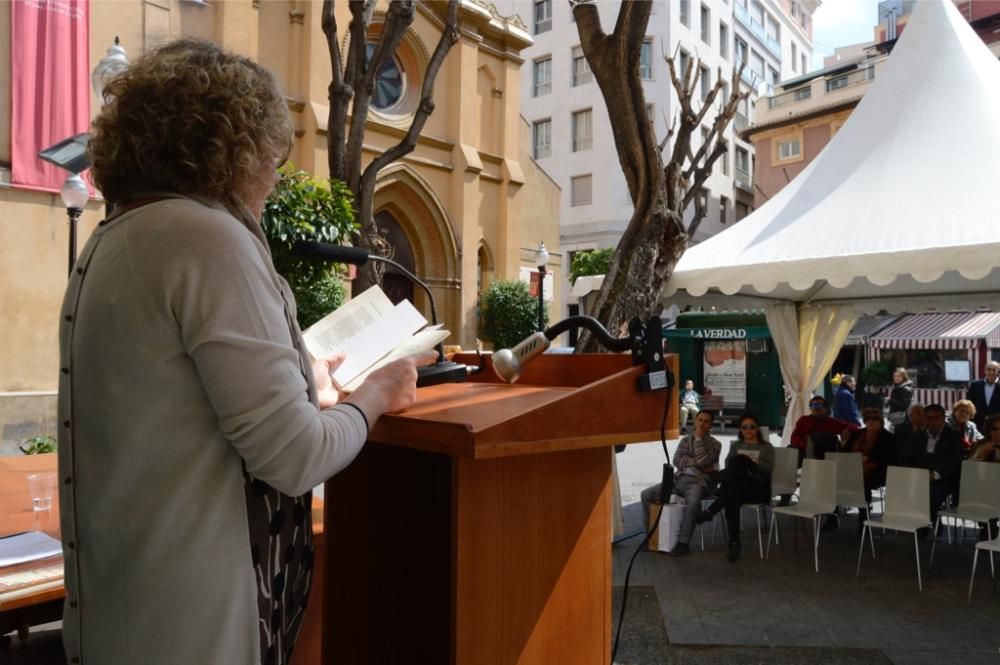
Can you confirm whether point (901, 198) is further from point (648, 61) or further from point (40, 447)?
point (648, 61)

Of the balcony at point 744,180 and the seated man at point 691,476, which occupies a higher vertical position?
the balcony at point 744,180

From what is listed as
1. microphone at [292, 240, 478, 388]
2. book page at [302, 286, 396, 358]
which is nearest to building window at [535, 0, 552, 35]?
microphone at [292, 240, 478, 388]

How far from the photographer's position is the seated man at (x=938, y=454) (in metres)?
6.98

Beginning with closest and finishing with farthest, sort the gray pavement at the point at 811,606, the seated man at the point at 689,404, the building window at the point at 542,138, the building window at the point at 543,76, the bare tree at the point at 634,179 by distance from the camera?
1. the gray pavement at the point at 811,606
2. the bare tree at the point at 634,179
3. the seated man at the point at 689,404
4. the building window at the point at 543,76
5. the building window at the point at 542,138

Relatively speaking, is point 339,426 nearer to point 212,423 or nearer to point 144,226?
point 212,423

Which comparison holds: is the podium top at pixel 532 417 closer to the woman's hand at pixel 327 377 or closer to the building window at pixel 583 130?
the woman's hand at pixel 327 377

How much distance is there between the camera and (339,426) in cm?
130

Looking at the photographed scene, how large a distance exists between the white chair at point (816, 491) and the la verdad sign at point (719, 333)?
39.8 feet

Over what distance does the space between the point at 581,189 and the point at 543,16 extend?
9019mm

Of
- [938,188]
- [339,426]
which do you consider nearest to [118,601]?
[339,426]

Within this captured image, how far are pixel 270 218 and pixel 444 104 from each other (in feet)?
45.3

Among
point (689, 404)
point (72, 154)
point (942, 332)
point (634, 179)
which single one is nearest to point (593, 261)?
point (942, 332)

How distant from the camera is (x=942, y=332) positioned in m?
21.3

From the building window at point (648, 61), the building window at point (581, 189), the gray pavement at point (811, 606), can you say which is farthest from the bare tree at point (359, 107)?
the building window at point (648, 61)
